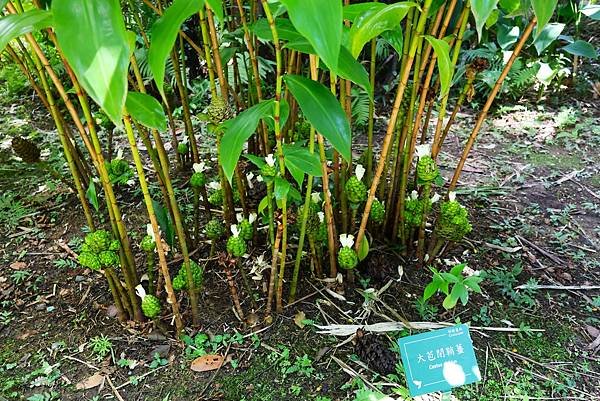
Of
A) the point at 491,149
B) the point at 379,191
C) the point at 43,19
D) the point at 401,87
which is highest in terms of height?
the point at 43,19

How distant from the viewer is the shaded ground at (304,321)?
3.73 ft

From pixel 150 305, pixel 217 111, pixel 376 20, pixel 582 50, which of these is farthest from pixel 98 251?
pixel 582 50

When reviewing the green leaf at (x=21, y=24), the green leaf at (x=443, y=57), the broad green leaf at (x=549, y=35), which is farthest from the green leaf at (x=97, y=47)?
the broad green leaf at (x=549, y=35)

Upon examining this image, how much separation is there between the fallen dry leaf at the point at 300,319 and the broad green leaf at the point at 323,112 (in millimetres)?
563

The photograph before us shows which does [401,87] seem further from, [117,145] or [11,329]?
[117,145]

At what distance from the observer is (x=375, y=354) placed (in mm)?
1156

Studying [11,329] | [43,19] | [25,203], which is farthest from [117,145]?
[43,19]

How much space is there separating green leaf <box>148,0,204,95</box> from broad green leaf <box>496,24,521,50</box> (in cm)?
151

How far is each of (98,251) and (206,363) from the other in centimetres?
35

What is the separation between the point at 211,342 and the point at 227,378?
11cm

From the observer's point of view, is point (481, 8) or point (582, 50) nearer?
point (481, 8)

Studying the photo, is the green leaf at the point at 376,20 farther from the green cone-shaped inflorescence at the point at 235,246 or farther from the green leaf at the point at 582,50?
the green leaf at the point at 582,50

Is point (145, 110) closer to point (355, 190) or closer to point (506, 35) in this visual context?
point (355, 190)

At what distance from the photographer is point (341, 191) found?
4.28 feet
